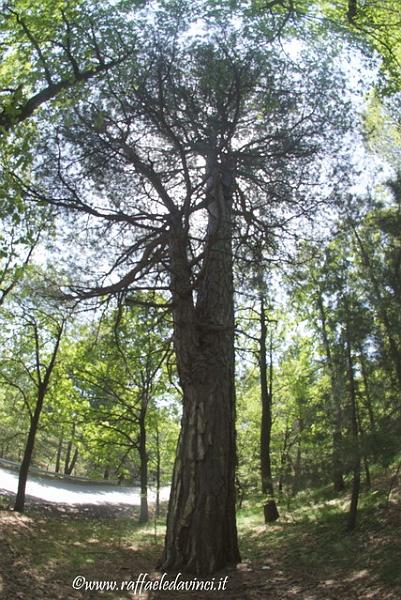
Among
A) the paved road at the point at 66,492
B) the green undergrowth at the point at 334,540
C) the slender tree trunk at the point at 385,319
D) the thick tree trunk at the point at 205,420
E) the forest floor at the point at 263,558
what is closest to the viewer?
the forest floor at the point at 263,558

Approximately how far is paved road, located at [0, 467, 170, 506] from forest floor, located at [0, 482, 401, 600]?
18.9 ft

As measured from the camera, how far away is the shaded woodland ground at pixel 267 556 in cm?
484

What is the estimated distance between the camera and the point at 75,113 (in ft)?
20.3

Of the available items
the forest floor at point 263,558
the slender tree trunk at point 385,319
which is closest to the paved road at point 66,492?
the forest floor at point 263,558

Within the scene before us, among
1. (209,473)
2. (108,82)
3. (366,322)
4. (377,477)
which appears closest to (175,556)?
(209,473)

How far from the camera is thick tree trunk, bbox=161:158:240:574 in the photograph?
525 centimetres

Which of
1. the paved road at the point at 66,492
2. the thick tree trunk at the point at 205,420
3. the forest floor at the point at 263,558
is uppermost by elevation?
the thick tree trunk at the point at 205,420

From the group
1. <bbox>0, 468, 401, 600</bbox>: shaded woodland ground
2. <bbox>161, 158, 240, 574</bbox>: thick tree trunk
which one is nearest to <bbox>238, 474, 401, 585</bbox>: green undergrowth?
<bbox>0, 468, 401, 600</bbox>: shaded woodland ground

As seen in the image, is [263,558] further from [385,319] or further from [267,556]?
[385,319]

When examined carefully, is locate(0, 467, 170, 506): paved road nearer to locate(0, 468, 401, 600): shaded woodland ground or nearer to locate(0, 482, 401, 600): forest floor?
locate(0, 468, 401, 600): shaded woodland ground

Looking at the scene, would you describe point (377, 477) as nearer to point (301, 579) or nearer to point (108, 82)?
point (301, 579)

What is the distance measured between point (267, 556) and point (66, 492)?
15.1m

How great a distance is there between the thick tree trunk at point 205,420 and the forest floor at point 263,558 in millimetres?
396

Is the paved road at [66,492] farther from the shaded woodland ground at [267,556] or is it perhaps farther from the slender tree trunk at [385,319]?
the slender tree trunk at [385,319]
